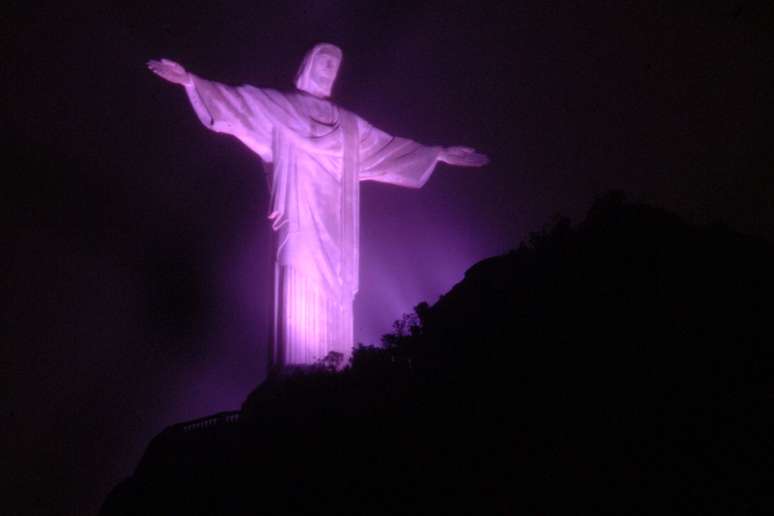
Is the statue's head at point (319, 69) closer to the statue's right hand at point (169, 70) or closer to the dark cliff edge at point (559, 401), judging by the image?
the statue's right hand at point (169, 70)

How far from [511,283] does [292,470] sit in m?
2.12

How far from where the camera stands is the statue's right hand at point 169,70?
330 inches

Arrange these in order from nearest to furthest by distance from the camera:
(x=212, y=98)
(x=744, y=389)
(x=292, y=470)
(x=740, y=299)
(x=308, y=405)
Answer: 1. (x=744, y=389)
2. (x=740, y=299)
3. (x=292, y=470)
4. (x=308, y=405)
5. (x=212, y=98)

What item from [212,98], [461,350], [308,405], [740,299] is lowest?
[308,405]

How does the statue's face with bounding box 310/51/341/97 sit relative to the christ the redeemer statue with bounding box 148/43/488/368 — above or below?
above

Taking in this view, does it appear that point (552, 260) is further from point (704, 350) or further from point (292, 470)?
point (292, 470)

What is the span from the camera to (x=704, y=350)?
491cm

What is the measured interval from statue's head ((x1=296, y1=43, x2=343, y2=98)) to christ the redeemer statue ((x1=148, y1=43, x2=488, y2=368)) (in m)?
0.01

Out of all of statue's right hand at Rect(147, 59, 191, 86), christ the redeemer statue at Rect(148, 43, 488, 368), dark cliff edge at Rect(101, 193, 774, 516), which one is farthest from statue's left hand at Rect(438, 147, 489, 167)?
dark cliff edge at Rect(101, 193, 774, 516)

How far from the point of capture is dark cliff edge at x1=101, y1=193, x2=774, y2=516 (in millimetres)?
4504

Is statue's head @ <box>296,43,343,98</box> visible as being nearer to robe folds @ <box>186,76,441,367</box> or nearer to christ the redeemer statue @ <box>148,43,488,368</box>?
christ the redeemer statue @ <box>148,43,488,368</box>

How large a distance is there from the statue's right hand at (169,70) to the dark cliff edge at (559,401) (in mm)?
4023

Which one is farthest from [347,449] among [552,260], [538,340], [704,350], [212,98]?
[212,98]

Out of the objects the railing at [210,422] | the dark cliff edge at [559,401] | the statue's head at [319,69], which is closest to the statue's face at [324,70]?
the statue's head at [319,69]
